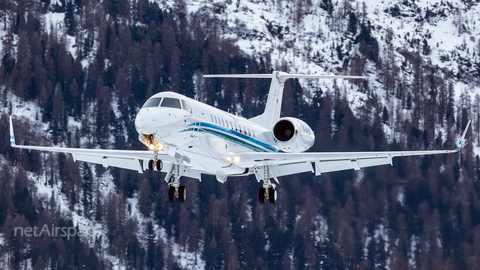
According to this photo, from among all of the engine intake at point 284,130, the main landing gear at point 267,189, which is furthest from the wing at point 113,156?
the engine intake at point 284,130

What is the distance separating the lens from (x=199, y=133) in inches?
1056

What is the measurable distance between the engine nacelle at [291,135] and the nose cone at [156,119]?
6.42m

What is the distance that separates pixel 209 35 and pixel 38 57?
28.2 m

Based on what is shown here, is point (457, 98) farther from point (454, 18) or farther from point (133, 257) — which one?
point (133, 257)

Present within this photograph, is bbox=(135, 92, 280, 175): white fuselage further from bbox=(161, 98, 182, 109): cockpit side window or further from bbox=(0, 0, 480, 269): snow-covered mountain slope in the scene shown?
bbox=(0, 0, 480, 269): snow-covered mountain slope

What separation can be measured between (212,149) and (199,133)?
0.99 m

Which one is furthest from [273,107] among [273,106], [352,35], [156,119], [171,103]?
[352,35]

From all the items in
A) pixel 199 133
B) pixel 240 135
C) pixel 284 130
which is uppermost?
pixel 284 130

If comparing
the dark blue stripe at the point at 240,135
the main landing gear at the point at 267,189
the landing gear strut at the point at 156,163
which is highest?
the dark blue stripe at the point at 240,135

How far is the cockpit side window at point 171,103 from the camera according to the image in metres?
25.9

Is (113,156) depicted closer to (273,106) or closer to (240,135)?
(240,135)

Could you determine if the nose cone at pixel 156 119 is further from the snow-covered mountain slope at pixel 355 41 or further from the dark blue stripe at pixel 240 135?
the snow-covered mountain slope at pixel 355 41

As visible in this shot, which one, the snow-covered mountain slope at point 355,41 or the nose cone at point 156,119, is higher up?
Result: the snow-covered mountain slope at point 355,41

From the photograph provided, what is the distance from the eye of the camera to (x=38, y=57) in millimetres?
126438
